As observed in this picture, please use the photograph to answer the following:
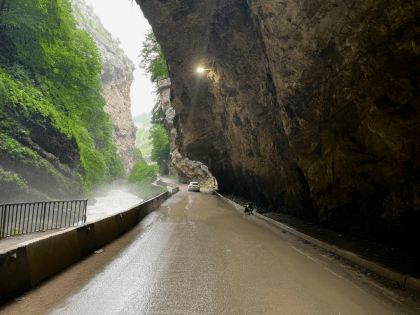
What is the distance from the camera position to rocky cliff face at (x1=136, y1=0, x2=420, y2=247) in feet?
18.0

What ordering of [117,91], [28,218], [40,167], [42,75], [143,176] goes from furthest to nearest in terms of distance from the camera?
[117,91], [143,176], [42,75], [40,167], [28,218]

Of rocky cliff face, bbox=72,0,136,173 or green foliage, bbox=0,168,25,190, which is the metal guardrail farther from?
rocky cliff face, bbox=72,0,136,173

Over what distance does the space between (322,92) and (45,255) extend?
27.2 feet

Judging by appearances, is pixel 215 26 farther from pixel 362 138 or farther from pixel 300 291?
pixel 300 291

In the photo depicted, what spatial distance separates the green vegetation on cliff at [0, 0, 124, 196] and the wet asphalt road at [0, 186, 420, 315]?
1611cm

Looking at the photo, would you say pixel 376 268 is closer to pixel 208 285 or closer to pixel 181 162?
pixel 208 285

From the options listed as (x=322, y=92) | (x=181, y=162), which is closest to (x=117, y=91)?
(x=181, y=162)

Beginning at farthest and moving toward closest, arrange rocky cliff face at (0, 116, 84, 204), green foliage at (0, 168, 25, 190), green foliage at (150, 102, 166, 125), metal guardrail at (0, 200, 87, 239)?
green foliage at (150, 102, 166, 125)
rocky cliff face at (0, 116, 84, 204)
green foliage at (0, 168, 25, 190)
metal guardrail at (0, 200, 87, 239)

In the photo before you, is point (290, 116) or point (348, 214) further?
point (290, 116)

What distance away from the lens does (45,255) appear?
4.27 metres

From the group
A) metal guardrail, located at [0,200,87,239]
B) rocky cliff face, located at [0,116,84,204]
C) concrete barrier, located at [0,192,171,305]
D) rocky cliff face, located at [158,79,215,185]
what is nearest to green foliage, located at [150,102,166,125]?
rocky cliff face, located at [158,79,215,185]

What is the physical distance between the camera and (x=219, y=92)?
16.9 meters

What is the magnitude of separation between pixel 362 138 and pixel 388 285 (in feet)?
12.5

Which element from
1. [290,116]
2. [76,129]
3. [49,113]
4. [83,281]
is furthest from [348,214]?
[76,129]
